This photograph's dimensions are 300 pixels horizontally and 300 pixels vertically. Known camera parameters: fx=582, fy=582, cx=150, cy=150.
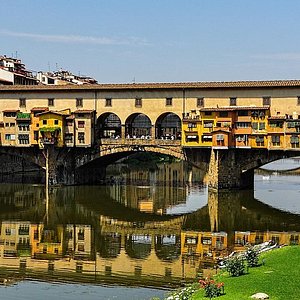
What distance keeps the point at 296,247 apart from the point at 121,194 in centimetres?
2849

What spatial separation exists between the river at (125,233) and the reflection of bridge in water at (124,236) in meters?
0.05

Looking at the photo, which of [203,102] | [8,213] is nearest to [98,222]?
[8,213]

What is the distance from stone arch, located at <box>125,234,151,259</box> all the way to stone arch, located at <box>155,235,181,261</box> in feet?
1.68

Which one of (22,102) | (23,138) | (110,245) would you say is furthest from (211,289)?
(22,102)

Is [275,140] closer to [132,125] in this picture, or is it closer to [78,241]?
[132,125]

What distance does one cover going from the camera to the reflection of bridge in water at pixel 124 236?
2523cm

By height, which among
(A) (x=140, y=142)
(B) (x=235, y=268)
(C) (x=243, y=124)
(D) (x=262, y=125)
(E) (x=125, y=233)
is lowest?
(E) (x=125, y=233)

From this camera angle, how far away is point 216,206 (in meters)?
44.2

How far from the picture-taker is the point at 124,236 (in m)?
33.3

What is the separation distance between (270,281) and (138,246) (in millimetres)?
12422

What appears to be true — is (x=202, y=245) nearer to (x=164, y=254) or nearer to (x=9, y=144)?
(x=164, y=254)

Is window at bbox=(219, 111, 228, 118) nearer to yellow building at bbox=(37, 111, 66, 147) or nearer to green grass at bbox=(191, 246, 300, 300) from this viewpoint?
yellow building at bbox=(37, 111, 66, 147)

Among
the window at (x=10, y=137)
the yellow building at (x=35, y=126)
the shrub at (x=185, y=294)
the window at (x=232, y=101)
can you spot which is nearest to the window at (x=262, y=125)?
the window at (x=232, y=101)

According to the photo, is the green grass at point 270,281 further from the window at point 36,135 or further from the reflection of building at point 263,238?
the window at point 36,135
